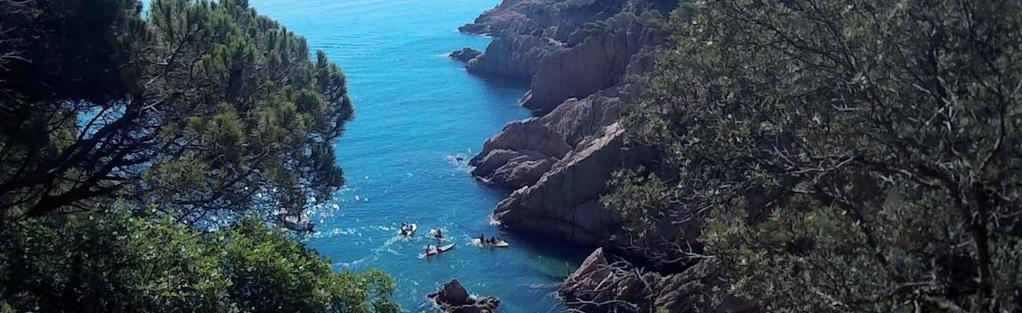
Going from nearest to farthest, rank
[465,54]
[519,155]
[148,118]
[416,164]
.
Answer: [148,118]
[519,155]
[416,164]
[465,54]

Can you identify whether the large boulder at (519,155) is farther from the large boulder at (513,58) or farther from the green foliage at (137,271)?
the green foliage at (137,271)

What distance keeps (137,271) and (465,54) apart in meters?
57.2

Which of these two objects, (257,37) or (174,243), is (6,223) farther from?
(257,37)

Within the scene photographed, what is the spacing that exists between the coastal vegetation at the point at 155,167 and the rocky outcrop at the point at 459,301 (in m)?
13.1

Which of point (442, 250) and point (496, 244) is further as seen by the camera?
point (496, 244)

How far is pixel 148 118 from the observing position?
35.1 feet

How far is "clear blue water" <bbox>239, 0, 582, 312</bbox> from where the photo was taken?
96.2 ft

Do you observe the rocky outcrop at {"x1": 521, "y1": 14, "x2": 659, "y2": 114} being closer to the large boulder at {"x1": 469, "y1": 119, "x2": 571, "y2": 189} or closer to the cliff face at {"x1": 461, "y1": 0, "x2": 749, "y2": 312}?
the cliff face at {"x1": 461, "y1": 0, "x2": 749, "y2": 312}

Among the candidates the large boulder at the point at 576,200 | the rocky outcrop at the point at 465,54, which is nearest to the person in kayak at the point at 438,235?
the large boulder at the point at 576,200

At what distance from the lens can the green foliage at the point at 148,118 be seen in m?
9.65

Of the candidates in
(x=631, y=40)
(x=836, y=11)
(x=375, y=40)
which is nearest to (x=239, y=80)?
(x=836, y=11)

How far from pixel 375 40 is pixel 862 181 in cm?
5946

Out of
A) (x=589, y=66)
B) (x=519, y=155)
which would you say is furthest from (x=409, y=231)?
(x=589, y=66)

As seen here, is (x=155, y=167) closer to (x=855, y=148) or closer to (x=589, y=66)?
(x=855, y=148)
